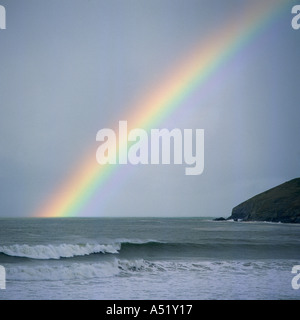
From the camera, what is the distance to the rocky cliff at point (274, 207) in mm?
17641

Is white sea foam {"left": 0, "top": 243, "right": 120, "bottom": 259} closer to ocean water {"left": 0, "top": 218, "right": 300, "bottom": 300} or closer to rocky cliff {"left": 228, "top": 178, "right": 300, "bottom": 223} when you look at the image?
ocean water {"left": 0, "top": 218, "right": 300, "bottom": 300}

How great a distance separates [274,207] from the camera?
2002 cm

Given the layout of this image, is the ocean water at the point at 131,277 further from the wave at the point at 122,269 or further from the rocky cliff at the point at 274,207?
the rocky cliff at the point at 274,207

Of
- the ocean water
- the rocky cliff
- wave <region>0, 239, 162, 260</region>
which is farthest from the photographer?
the rocky cliff

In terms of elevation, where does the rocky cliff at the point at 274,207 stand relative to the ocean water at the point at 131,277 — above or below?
above

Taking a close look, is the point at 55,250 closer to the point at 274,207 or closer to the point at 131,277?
the point at 131,277

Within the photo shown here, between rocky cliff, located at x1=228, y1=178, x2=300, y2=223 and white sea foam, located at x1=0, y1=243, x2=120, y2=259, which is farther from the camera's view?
rocky cliff, located at x1=228, y1=178, x2=300, y2=223

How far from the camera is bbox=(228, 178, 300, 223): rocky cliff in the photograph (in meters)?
17.6

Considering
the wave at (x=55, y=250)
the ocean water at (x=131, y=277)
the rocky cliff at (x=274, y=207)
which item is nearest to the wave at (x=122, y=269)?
the ocean water at (x=131, y=277)

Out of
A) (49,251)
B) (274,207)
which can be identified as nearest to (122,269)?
(49,251)

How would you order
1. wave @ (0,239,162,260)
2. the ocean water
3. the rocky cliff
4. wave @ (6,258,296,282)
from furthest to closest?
the rocky cliff → wave @ (0,239,162,260) → wave @ (6,258,296,282) → the ocean water

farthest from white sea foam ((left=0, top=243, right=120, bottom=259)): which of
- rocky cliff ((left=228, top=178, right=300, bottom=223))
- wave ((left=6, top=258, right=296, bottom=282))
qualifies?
rocky cliff ((left=228, top=178, right=300, bottom=223))

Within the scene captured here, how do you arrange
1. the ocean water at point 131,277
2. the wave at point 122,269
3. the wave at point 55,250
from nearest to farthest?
the ocean water at point 131,277 < the wave at point 122,269 < the wave at point 55,250

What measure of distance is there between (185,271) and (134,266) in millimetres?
924
